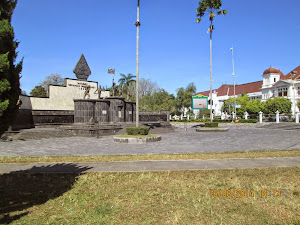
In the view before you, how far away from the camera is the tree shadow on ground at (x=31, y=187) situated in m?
4.38

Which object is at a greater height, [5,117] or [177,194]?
[5,117]

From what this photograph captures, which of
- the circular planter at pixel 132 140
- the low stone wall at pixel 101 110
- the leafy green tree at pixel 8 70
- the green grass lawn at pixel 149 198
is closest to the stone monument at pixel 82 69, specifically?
the low stone wall at pixel 101 110

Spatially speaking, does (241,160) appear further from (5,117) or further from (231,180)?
(5,117)

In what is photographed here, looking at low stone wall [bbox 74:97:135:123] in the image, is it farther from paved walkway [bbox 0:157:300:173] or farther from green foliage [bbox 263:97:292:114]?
green foliage [bbox 263:97:292:114]

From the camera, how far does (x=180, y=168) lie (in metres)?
7.29

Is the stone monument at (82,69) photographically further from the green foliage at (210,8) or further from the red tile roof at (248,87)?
the red tile roof at (248,87)

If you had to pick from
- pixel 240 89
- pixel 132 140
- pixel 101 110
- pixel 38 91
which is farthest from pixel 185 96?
pixel 132 140

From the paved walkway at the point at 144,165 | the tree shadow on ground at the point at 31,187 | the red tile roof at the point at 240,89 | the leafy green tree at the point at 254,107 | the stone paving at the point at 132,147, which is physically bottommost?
the stone paving at the point at 132,147

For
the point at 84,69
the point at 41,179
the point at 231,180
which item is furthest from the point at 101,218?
the point at 84,69

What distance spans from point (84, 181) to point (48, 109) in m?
27.2

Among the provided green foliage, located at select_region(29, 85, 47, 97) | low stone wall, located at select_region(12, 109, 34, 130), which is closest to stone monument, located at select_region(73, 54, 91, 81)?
low stone wall, located at select_region(12, 109, 34, 130)

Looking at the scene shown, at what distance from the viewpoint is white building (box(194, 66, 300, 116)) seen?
63500mm

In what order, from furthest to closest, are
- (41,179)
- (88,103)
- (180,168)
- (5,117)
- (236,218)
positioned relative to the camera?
(88,103)
(180,168)
(41,179)
(5,117)
(236,218)
